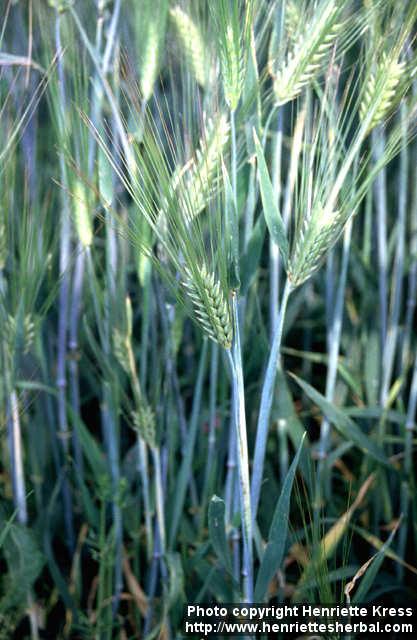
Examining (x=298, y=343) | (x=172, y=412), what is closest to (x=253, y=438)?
(x=172, y=412)

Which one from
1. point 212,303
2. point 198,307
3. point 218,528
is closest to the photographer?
point 212,303

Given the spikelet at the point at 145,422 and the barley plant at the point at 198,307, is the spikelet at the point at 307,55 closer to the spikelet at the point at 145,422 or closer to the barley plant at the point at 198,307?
the barley plant at the point at 198,307

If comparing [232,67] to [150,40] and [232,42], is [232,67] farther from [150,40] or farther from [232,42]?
[150,40]

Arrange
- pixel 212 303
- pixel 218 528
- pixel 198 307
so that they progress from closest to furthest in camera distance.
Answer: pixel 212 303 < pixel 218 528 < pixel 198 307

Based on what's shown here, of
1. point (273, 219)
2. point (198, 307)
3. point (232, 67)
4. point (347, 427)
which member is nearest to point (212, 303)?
point (273, 219)

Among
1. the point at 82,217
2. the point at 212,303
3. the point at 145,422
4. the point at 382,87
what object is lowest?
the point at 145,422

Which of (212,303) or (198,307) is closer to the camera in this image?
(212,303)

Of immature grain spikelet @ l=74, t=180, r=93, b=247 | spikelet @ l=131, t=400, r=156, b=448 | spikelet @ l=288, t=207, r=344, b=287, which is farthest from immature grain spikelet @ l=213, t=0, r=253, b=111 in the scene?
spikelet @ l=131, t=400, r=156, b=448
